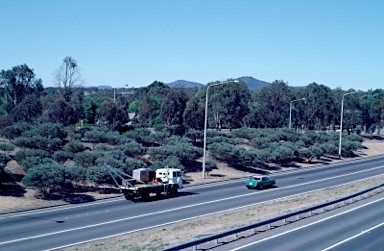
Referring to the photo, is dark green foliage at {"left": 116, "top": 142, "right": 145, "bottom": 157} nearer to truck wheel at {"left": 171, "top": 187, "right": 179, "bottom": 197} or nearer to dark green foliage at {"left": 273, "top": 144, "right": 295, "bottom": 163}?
truck wheel at {"left": 171, "top": 187, "right": 179, "bottom": 197}

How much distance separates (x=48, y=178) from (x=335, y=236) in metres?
19.4

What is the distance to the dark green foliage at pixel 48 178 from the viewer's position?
30.7 metres

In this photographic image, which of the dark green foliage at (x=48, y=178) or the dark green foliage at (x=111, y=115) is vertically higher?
the dark green foliage at (x=111, y=115)

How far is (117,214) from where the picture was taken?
2716cm

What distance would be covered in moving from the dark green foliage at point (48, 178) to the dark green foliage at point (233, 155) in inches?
882

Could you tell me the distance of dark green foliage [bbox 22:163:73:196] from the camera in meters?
30.7

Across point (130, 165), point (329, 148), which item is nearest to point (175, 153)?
point (130, 165)

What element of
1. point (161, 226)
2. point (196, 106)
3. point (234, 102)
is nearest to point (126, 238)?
point (161, 226)

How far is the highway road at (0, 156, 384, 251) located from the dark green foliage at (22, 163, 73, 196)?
2090 mm

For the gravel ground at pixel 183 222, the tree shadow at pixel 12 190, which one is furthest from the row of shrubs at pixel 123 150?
the gravel ground at pixel 183 222

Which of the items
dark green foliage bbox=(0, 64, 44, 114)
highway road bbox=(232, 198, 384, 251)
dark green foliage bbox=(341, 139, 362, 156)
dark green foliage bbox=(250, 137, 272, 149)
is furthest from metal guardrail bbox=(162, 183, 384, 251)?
dark green foliage bbox=(0, 64, 44, 114)

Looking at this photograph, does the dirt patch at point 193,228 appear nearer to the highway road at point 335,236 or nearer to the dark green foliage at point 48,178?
the highway road at point 335,236

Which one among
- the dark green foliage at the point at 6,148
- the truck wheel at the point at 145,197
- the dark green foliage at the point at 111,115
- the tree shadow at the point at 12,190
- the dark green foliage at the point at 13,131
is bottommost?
the truck wheel at the point at 145,197

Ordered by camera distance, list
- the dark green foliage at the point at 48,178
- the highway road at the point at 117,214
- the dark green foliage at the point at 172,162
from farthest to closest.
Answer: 1. the dark green foliage at the point at 172,162
2. the dark green foliage at the point at 48,178
3. the highway road at the point at 117,214
